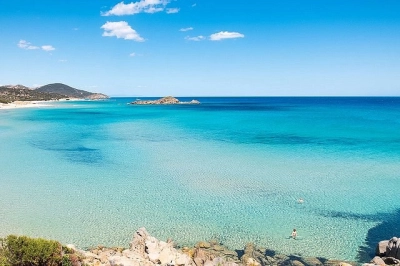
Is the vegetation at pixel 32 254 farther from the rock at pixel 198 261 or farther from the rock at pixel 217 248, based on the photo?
the rock at pixel 217 248

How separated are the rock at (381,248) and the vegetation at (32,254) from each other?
14993 mm

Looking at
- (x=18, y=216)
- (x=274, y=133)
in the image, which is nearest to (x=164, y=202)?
(x=18, y=216)

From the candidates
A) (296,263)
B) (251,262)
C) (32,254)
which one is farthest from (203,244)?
(32,254)

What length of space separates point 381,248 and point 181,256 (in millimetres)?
10447

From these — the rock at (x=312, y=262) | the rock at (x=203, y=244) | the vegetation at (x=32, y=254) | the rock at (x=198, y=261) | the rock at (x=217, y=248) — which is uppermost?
the vegetation at (x=32, y=254)

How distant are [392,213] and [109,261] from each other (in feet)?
62.7

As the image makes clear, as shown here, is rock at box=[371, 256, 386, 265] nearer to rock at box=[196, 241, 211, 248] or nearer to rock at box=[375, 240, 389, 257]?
rock at box=[375, 240, 389, 257]

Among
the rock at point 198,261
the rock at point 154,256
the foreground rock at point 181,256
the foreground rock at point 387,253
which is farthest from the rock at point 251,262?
the foreground rock at point 387,253

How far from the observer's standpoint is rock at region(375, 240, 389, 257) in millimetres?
16672

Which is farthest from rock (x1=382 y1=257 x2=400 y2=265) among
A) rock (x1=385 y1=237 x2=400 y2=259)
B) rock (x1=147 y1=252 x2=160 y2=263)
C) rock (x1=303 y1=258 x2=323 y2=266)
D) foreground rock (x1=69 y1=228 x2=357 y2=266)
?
rock (x1=147 y1=252 x2=160 y2=263)

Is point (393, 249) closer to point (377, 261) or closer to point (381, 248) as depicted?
point (381, 248)

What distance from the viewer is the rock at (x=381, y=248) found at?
16672 millimetres

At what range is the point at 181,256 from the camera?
614 inches

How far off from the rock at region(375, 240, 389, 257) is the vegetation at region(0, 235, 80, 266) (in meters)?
15.0
